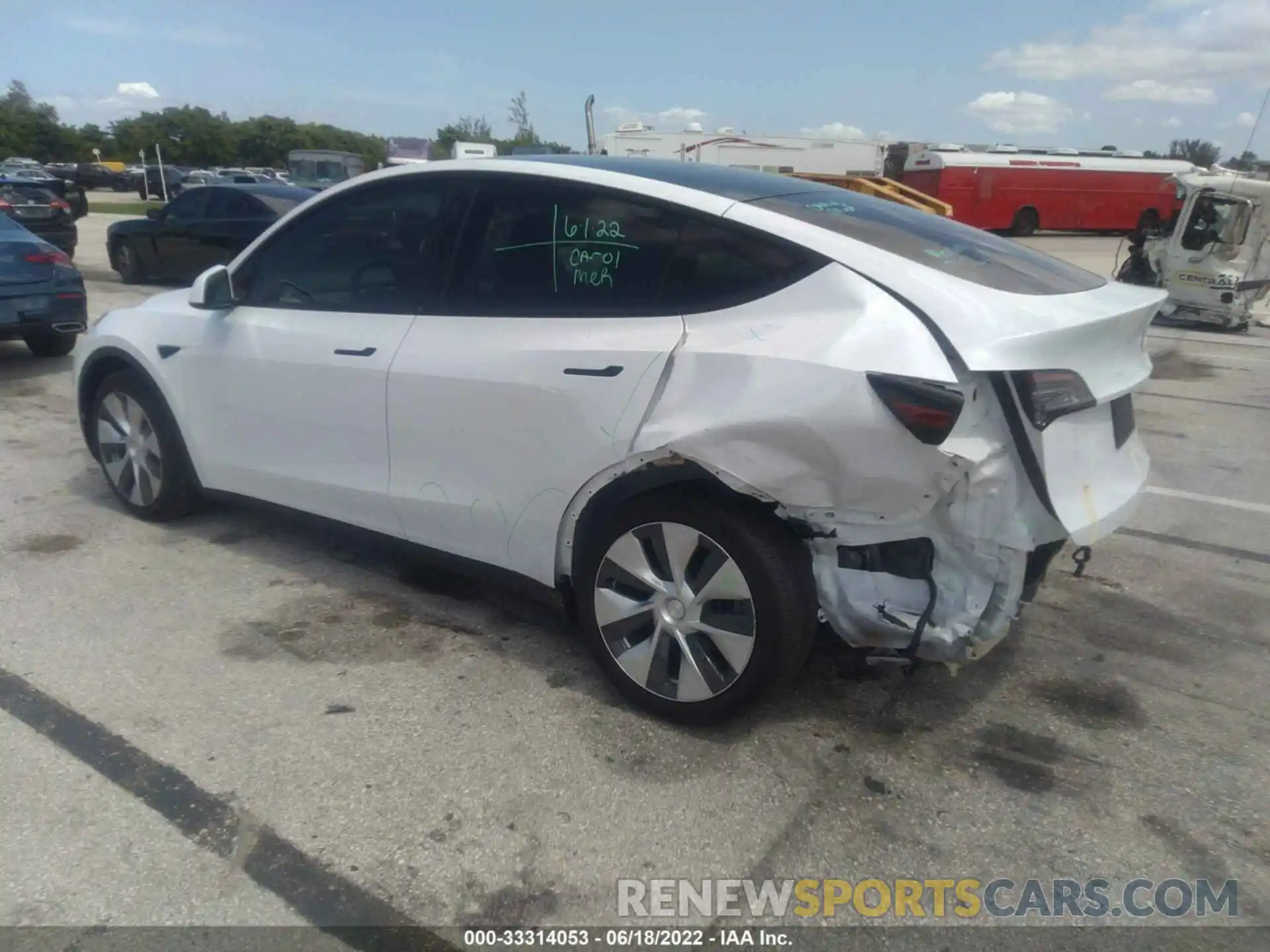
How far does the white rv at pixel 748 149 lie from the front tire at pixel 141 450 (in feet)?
74.8

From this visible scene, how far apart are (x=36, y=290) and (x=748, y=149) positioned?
71.8ft

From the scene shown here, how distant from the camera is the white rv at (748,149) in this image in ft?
86.8

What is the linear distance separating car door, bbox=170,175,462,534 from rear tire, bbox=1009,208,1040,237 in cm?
3198

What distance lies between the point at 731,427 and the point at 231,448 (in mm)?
2582

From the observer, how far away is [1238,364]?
35.4ft

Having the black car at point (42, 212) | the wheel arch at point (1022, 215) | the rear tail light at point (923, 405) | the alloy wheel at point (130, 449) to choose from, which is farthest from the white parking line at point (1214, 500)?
the wheel arch at point (1022, 215)

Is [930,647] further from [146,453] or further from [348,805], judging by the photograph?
[146,453]

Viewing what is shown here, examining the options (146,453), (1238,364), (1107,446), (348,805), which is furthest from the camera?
(1238,364)

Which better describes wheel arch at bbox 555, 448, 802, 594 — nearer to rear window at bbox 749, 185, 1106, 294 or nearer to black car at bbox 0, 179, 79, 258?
rear window at bbox 749, 185, 1106, 294

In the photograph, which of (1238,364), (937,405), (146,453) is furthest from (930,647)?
(1238,364)

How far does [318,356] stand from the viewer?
384 centimetres

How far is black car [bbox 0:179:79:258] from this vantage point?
47.3ft

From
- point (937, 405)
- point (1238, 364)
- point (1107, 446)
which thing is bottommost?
point (1238, 364)

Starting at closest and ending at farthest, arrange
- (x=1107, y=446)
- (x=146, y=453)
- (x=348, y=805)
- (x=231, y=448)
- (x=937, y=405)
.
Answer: (x=937, y=405), (x=348, y=805), (x=1107, y=446), (x=231, y=448), (x=146, y=453)
